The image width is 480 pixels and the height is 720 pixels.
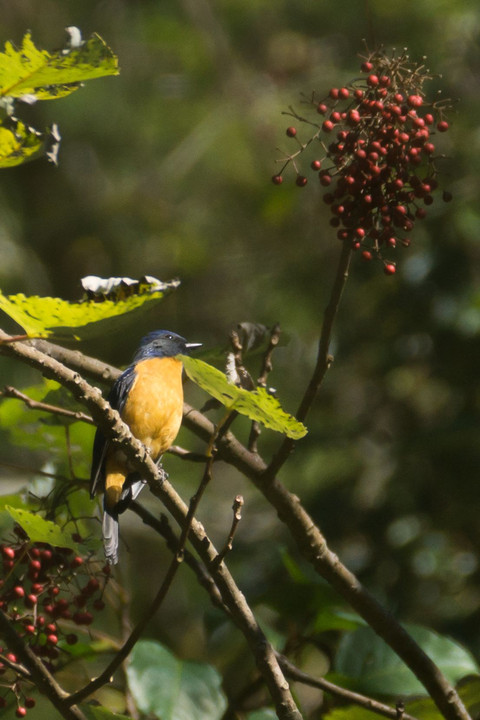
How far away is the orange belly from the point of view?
266cm

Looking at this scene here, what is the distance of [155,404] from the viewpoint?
282 cm

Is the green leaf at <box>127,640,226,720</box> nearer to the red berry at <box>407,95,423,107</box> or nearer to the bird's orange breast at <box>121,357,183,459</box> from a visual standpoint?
the bird's orange breast at <box>121,357,183,459</box>

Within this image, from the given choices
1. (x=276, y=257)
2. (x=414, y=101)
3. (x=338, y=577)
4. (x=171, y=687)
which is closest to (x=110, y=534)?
(x=171, y=687)

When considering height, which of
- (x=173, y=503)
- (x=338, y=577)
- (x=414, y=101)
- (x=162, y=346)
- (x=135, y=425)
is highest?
(x=162, y=346)

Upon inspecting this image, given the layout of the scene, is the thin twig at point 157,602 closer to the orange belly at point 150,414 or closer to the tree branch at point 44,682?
the tree branch at point 44,682

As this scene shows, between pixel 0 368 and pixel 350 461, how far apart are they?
225 cm

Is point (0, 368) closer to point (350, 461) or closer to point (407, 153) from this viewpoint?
point (350, 461)

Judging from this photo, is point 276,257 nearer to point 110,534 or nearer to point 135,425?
point 135,425

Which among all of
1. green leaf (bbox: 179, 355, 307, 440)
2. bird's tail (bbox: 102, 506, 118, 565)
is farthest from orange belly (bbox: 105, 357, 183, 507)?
green leaf (bbox: 179, 355, 307, 440)

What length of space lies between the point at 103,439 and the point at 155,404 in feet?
1.55

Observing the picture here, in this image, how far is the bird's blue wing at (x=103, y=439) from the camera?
2.36 m

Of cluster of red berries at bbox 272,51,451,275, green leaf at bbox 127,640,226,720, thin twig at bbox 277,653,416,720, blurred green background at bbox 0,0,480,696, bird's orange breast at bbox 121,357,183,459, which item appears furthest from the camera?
blurred green background at bbox 0,0,480,696

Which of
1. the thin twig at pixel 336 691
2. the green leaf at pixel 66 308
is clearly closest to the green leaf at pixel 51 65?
the green leaf at pixel 66 308

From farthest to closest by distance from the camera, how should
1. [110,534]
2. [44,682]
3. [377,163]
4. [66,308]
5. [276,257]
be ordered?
1. [276,257]
2. [110,534]
3. [377,163]
4. [44,682]
5. [66,308]
